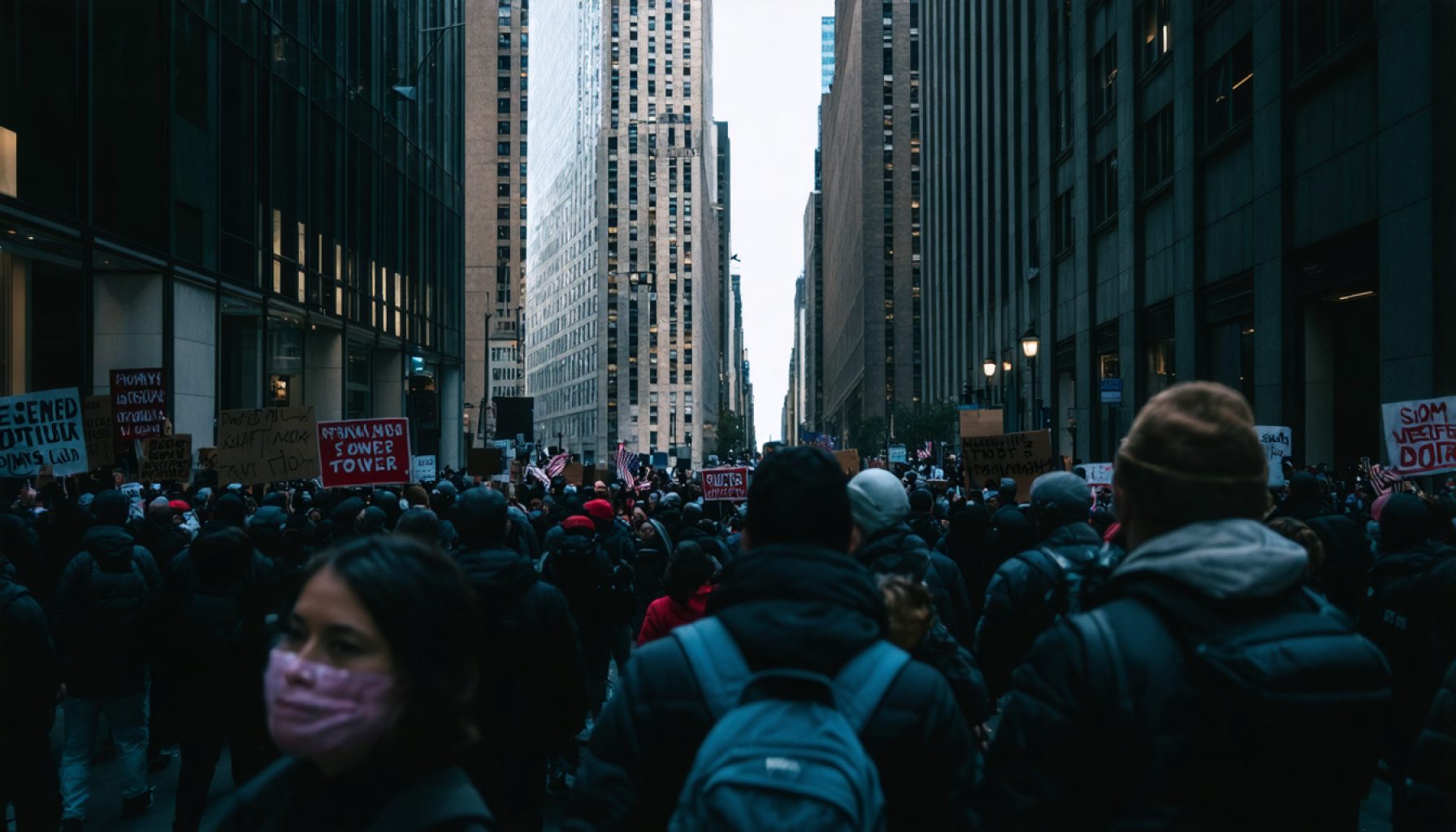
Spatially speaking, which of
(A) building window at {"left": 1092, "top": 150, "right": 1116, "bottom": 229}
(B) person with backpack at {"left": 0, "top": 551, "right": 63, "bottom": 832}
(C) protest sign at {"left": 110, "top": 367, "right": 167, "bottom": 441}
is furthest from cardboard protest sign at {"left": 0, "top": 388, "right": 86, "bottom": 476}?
(A) building window at {"left": 1092, "top": 150, "right": 1116, "bottom": 229}

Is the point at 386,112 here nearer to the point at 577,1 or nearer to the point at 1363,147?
the point at 1363,147

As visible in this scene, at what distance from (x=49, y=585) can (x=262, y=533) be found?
13.5 feet

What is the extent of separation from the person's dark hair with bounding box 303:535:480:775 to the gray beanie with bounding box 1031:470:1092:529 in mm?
4295

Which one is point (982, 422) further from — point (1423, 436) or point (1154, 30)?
point (1423, 436)

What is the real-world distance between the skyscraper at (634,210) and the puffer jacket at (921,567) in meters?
154

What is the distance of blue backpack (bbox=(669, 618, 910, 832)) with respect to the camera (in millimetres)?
2412

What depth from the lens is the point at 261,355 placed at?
95.5 ft

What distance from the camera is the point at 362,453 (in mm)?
14430

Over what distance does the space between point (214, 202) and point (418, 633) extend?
26.8 m

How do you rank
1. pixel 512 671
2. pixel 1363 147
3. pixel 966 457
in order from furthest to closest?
pixel 1363 147
pixel 966 457
pixel 512 671

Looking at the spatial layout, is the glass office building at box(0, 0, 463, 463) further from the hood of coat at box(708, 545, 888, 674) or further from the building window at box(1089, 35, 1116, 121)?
the building window at box(1089, 35, 1116, 121)

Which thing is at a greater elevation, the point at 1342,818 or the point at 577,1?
the point at 577,1

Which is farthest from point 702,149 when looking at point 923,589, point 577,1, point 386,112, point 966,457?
point 923,589

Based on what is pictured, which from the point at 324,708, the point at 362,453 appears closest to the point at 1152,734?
the point at 324,708
